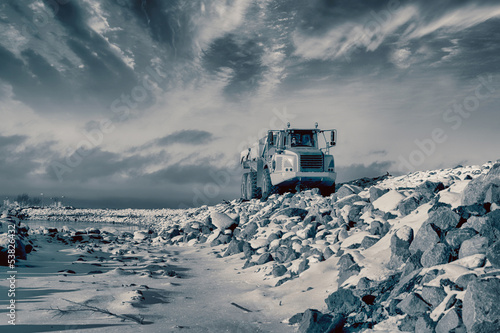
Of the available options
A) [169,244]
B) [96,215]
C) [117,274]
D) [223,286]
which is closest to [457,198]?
[223,286]

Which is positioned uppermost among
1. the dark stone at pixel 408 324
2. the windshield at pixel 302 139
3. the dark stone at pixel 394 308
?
the windshield at pixel 302 139

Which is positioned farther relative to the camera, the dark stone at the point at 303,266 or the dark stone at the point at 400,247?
the dark stone at the point at 303,266

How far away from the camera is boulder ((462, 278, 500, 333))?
2967 mm

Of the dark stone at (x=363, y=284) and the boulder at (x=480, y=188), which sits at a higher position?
the boulder at (x=480, y=188)

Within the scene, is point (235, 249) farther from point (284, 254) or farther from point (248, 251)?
point (284, 254)

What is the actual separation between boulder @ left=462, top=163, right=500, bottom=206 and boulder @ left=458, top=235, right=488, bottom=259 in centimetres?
125

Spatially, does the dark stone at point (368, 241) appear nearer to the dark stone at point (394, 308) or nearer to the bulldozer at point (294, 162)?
the dark stone at point (394, 308)

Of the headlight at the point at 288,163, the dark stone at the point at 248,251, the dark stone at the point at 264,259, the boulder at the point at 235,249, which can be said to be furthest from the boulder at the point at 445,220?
the headlight at the point at 288,163

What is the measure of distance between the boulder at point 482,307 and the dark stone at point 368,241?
9.11 ft

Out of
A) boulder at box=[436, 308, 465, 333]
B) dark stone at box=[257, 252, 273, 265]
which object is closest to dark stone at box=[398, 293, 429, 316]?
boulder at box=[436, 308, 465, 333]

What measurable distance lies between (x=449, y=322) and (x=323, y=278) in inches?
103

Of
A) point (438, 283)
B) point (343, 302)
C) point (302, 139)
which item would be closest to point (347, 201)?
point (343, 302)

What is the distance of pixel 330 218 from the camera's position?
8.23 meters

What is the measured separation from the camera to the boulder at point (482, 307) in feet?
9.73
